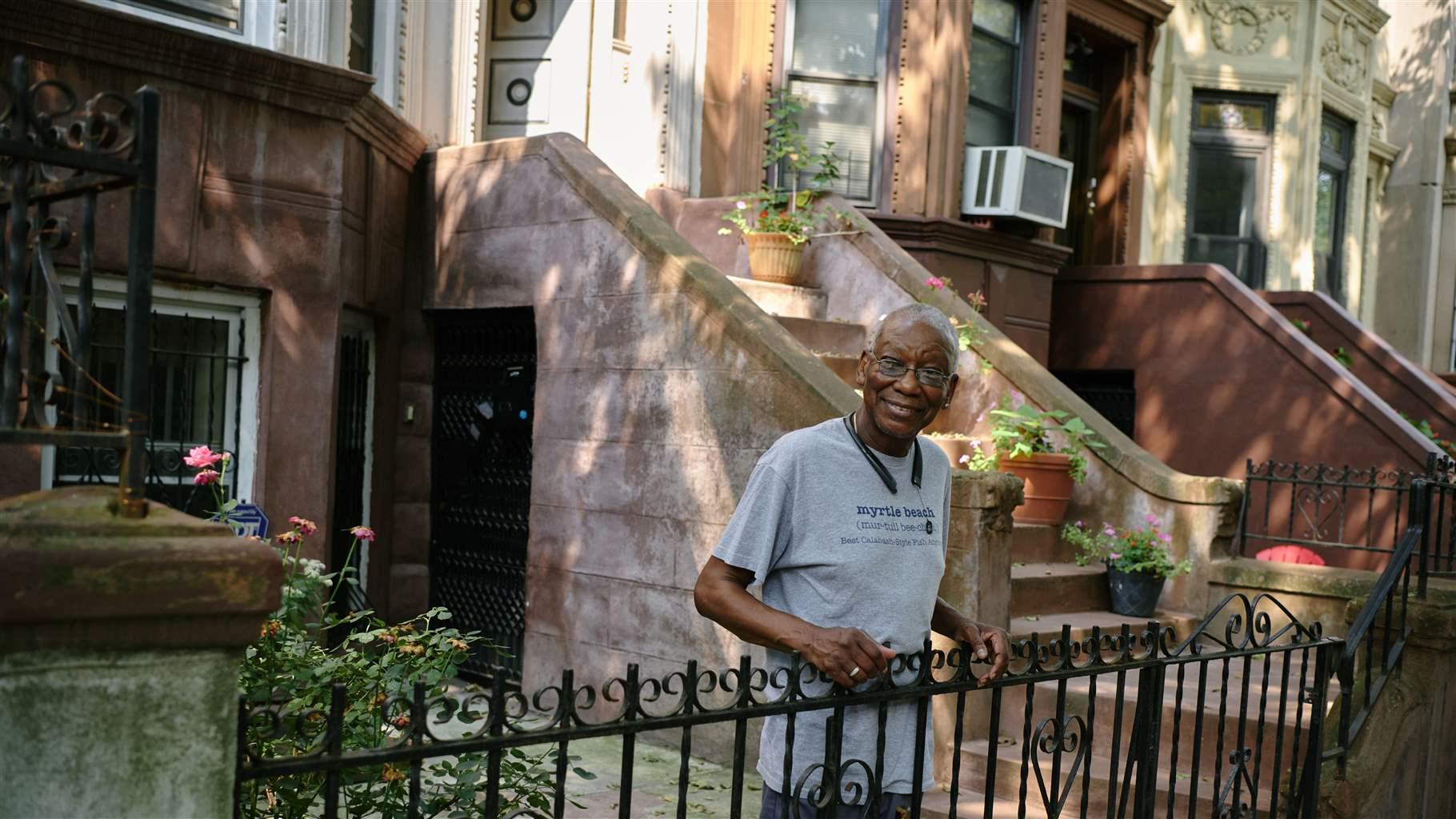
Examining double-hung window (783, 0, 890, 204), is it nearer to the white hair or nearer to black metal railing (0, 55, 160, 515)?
the white hair

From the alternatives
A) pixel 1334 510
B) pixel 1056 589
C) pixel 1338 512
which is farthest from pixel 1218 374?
pixel 1056 589

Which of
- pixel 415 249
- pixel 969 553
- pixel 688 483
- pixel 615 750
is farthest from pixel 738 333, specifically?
pixel 415 249

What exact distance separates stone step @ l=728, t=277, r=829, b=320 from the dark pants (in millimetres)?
6212

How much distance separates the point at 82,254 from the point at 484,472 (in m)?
6.78

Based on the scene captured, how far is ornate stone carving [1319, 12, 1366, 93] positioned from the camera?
1612 centimetres

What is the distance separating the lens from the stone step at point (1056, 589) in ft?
25.0

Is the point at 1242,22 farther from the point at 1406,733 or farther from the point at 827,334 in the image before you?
the point at 1406,733

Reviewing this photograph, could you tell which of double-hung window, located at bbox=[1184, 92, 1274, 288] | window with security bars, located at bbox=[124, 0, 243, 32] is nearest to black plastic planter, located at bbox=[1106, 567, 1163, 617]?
window with security bars, located at bbox=[124, 0, 243, 32]

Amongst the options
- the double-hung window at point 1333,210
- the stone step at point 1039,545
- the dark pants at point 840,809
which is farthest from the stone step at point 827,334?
the double-hung window at point 1333,210

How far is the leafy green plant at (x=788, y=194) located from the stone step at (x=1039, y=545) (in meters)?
2.73

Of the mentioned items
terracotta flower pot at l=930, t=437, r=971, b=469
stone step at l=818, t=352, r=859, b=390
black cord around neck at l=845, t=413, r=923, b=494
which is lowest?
terracotta flower pot at l=930, t=437, r=971, b=469

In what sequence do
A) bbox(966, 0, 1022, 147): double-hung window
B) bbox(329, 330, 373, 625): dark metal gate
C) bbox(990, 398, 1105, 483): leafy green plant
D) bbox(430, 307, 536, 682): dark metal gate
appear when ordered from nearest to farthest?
bbox(990, 398, 1105, 483): leafy green plant, bbox(329, 330, 373, 625): dark metal gate, bbox(430, 307, 536, 682): dark metal gate, bbox(966, 0, 1022, 147): double-hung window

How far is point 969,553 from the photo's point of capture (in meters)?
6.44

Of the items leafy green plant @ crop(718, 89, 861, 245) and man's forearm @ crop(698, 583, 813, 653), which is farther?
leafy green plant @ crop(718, 89, 861, 245)
